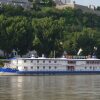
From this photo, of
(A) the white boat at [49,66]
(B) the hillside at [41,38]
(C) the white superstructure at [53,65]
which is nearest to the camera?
(A) the white boat at [49,66]

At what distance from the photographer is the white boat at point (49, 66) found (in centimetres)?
9950

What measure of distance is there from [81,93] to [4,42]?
2426 inches

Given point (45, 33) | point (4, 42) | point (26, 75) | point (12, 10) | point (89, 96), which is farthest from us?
point (12, 10)

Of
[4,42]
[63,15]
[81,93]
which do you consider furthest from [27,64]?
[63,15]

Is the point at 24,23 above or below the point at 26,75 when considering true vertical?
above

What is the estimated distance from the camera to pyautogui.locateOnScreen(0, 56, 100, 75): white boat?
326 ft

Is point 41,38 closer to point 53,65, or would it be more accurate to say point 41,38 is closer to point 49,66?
point 53,65

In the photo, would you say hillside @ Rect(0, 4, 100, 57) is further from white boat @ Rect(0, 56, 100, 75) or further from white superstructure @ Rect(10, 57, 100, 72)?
white superstructure @ Rect(10, 57, 100, 72)

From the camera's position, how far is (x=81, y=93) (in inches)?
2087

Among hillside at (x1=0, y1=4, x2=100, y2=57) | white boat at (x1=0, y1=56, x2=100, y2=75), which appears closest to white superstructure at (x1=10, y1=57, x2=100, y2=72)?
white boat at (x1=0, y1=56, x2=100, y2=75)

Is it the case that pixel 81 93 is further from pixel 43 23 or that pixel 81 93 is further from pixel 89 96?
pixel 43 23

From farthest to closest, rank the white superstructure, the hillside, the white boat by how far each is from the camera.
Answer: the hillside < the white superstructure < the white boat

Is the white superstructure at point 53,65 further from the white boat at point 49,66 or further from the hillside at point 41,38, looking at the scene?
the hillside at point 41,38

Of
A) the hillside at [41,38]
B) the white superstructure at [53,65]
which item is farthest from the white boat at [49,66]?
the hillside at [41,38]
